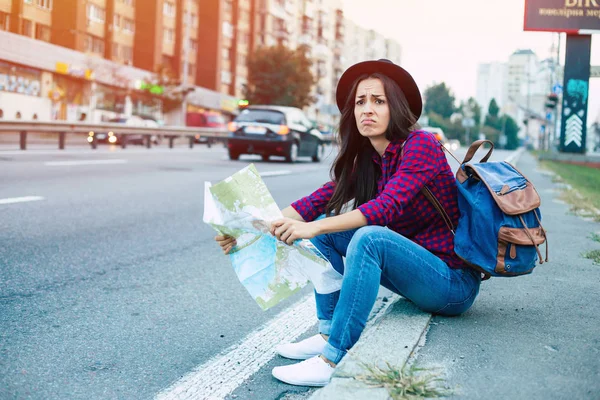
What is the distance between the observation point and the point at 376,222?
3066 millimetres

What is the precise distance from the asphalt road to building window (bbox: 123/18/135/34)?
4756 cm

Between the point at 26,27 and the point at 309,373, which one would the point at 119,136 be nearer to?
the point at 26,27

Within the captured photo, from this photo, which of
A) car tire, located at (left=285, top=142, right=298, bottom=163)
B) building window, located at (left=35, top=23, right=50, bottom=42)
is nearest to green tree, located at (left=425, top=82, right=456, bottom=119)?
building window, located at (left=35, top=23, right=50, bottom=42)

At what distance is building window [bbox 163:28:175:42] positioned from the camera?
59281 millimetres

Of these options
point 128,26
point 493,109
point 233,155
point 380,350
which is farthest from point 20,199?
point 493,109

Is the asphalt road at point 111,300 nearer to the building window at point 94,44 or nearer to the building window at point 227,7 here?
the building window at point 94,44

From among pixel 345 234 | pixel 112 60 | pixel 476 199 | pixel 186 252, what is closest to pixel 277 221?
pixel 345 234

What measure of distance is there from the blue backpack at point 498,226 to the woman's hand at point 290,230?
706 mm

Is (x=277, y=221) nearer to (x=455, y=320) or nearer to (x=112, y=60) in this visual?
(x=455, y=320)

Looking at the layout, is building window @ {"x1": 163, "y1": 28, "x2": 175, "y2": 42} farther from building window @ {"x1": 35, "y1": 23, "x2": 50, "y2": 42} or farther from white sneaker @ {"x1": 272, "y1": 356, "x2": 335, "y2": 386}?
white sneaker @ {"x1": 272, "y1": 356, "x2": 335, "y2": 386}

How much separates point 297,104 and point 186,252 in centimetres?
5065

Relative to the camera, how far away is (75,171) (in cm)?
1260

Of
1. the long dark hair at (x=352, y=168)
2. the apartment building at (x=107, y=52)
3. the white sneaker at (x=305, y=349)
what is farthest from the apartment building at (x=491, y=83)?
the white sneaker at (x=305, y=349)

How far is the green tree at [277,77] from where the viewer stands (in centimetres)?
5447
